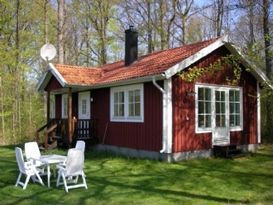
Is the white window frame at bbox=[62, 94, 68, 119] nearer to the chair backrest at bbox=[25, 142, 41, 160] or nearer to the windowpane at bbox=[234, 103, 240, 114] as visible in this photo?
the windowpane at bbox=[234, 103, 240, 114]

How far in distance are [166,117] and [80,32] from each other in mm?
22664

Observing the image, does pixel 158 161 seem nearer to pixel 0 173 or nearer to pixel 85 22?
pixel 0 173

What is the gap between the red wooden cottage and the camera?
1291 cm

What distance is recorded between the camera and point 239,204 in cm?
743

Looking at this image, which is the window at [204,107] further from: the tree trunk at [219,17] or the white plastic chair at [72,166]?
the tree trunk at [219,17]

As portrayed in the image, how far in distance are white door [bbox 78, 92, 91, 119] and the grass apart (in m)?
4.06

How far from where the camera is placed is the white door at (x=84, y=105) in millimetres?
17188

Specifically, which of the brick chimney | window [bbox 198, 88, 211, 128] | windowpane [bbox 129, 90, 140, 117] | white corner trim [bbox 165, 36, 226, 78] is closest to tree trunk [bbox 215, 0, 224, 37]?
the brick chimney

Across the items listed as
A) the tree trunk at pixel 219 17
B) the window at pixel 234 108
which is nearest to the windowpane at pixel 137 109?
the window at pixel 234 108

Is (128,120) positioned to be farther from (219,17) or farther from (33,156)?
(219,17)

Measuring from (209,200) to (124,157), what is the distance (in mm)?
6457

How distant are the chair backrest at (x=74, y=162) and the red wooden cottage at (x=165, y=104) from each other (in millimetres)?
4462

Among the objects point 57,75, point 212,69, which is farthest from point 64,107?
point 212,69

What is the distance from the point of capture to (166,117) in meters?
12.7
